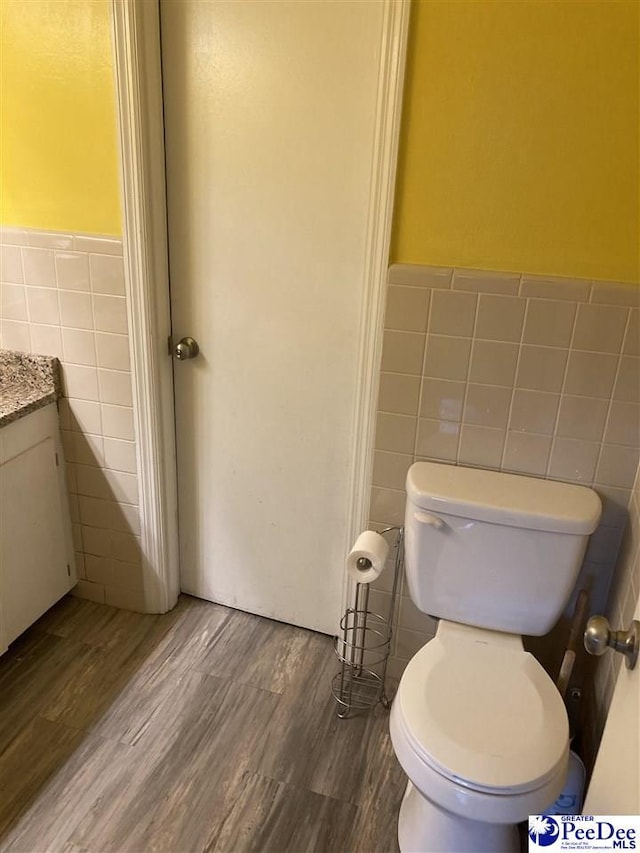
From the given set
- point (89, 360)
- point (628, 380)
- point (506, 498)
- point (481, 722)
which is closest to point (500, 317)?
point (628, 380)

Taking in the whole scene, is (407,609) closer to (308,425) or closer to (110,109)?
(308,425)

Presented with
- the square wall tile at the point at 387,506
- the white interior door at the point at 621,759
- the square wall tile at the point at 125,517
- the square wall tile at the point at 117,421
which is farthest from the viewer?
the square wall tile at the point at 125,517

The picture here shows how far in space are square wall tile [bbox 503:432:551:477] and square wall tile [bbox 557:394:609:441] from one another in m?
0.05

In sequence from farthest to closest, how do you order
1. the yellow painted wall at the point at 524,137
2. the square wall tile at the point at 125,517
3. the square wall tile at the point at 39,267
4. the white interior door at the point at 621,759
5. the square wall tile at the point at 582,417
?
the square wall tile at the point at 125,517, the square wall tile at the point at 39,267, the square wall tile at the point at 582,417, the yellow painted wall at the point at 524,137, the white interior door at the point at 621,759

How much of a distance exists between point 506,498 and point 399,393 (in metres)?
0.38

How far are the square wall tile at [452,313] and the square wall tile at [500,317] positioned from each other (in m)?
0.02

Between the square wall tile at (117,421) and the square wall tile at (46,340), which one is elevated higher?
the square wall tile at (46,340)

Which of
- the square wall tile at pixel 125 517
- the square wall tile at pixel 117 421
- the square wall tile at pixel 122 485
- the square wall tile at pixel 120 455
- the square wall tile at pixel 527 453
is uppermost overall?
the square wall tile at pixel 527 453

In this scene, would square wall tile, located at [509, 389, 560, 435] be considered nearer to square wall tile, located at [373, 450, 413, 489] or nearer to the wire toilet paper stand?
square wall tile, located at [373, 450, 413, 489]

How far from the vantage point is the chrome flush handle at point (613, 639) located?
948 mm

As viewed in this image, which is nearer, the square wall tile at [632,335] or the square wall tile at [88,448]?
the square wall tile at [632,335]

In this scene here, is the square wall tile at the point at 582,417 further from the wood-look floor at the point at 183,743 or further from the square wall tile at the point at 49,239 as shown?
the square wall tile at the point at 49,239

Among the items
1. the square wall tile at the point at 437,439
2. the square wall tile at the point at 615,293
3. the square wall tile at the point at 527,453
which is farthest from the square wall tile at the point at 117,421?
the square wall tile at the point at 615,293

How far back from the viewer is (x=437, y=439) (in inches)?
68.2
